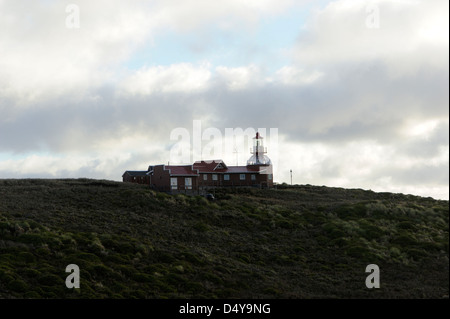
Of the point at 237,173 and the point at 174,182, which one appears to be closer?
the point at 174,182

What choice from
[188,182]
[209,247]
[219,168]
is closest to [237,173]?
[219,168]

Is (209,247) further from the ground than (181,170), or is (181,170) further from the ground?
(181,170)

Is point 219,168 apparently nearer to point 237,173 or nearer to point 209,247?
point 237,173

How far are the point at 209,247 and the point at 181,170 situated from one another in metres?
33.7

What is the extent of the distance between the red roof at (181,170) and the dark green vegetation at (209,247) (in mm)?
14325

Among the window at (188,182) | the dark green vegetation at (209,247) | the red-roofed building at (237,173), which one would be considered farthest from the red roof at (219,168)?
the dark green vegetation at (209,247)

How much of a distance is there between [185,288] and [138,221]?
17417 millimetres

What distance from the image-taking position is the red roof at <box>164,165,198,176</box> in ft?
235

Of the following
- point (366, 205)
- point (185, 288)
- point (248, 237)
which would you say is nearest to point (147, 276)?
point (185, 288)

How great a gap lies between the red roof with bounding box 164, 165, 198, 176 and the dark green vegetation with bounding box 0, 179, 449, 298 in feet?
47.0

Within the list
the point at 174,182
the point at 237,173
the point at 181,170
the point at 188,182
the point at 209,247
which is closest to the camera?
the point at 209,247

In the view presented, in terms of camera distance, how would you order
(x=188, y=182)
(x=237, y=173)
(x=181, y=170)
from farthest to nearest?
1. (x=237, y=173)
2. (x=181, y=170)
3. (x=188, y=182)

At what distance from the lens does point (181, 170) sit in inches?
2859

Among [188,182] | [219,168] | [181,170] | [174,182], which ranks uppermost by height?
[219,168]
